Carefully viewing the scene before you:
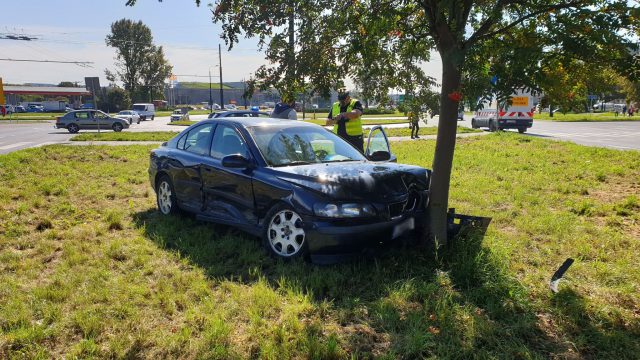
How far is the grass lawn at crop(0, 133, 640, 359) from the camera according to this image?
2.96 m

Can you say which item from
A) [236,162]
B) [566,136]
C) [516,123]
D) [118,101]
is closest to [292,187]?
[236,162]

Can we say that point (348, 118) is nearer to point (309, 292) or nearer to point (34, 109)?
point (309, 292)

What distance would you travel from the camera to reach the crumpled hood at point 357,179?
13.5ft

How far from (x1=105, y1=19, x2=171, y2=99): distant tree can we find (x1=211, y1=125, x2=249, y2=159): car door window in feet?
289

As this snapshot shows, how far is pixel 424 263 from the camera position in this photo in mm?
4250

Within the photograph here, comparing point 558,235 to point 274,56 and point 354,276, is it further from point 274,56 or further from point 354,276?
point 274,56

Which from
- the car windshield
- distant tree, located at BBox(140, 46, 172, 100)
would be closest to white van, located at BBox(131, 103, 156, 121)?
distant tree, located at BBox(140, 46, 172, 100)

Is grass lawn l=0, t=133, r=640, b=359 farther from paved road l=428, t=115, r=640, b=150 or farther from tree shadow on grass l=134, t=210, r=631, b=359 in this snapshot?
paved road l=428, t=115, r=640, b=150

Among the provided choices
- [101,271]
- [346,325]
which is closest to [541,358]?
[346,325]

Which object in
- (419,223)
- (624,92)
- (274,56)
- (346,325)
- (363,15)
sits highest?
(363,15)

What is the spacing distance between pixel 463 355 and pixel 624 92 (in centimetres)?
268

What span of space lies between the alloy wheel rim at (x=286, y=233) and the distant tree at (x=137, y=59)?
8958 cm

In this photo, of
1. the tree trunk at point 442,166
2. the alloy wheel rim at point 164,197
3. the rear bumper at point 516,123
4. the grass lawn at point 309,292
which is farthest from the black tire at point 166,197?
the rear bumper at point 516,123

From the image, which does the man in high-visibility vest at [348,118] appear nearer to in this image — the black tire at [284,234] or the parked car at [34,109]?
the black tire at [284,234]
